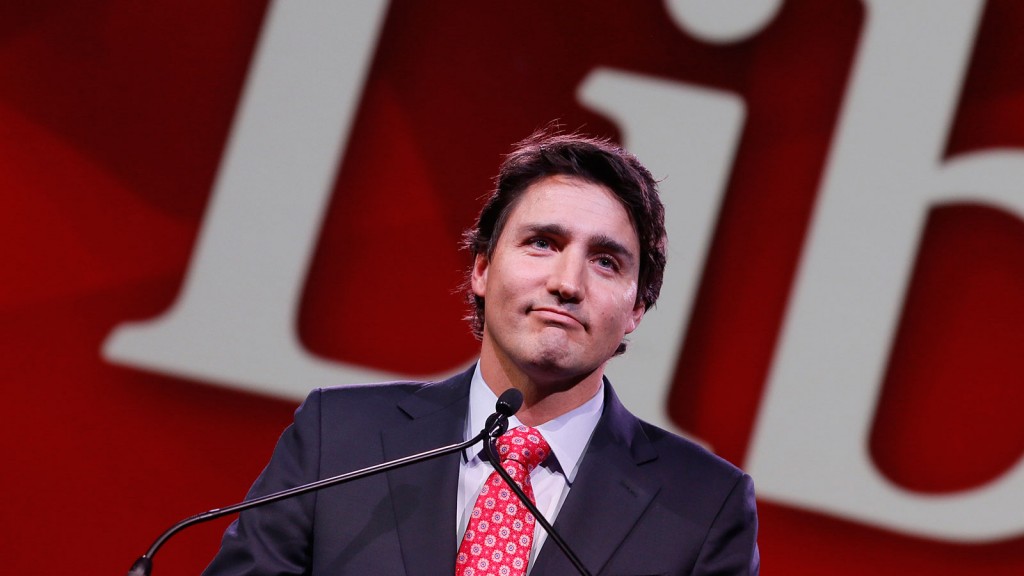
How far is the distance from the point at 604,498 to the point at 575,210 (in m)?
0.51

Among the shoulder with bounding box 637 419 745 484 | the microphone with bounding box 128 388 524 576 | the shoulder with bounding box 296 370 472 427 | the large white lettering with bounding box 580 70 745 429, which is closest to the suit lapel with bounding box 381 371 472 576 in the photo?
the shoulder with bounding box 296 370 472 427

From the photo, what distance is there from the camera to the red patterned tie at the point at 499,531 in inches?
70.4

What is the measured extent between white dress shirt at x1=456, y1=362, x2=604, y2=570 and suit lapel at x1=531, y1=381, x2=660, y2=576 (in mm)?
24

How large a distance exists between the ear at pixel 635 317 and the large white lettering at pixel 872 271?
1085 millimetres

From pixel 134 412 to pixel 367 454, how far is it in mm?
1482

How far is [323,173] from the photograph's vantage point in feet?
10.6

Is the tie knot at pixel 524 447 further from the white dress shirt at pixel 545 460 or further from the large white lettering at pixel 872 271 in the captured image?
the large white lettering at pixel 872 271

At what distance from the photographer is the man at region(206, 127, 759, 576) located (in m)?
1.81

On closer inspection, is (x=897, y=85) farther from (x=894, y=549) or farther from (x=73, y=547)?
(x=73, y=547)

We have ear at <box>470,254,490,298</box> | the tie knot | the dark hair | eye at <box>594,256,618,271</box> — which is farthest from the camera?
ear at <box>470,254,490,298</box>

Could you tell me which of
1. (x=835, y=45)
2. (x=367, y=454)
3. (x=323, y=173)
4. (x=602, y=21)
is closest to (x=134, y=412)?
(x=323, y=173)

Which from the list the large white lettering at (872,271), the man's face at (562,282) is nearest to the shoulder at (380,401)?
the man's face at (562,282)

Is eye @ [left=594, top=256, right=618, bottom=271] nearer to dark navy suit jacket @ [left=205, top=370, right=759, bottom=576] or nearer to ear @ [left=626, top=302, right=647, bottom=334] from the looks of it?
ear @ [left=626, top=302, right=647, bottom=334]

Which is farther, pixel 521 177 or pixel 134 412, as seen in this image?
pixel 134 412
